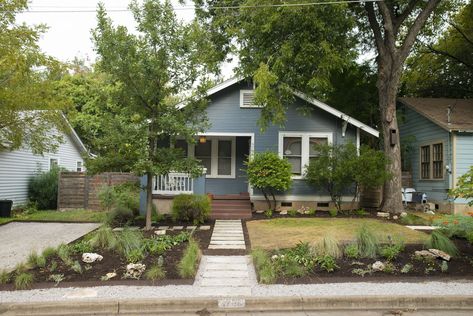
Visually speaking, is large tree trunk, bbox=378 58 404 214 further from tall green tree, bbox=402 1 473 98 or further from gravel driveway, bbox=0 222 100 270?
gravel driveway, bbox=0 222 100 270

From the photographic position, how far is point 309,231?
998cm

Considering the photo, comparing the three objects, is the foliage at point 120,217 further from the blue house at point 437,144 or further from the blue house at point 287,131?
the blue house at point 437,144

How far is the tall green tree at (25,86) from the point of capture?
1041 cm

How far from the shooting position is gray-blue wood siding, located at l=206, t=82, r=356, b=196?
46.6 feet

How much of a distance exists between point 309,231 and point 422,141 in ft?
31.6

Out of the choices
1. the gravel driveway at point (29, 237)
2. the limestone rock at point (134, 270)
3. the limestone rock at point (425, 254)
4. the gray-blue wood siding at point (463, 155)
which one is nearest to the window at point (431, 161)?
the gray-blue wood siding at point (463, 155)

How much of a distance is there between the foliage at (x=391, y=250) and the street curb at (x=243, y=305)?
1.56 metres

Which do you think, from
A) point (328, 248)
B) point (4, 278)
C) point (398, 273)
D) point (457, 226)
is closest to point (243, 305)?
point (328, 248)

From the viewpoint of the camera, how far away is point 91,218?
13.5 meters

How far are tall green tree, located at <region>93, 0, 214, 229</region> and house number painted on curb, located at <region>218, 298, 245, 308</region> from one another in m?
5.05

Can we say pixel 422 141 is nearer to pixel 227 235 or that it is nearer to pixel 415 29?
pixel 415 29

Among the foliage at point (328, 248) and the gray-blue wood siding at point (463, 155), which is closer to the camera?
the foliage at point (328, 248)

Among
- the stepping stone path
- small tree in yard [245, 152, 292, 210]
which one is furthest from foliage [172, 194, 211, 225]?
small tree in yard [245, 152, 292, 210]

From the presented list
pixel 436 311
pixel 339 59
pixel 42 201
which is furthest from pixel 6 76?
pixel 436 311
